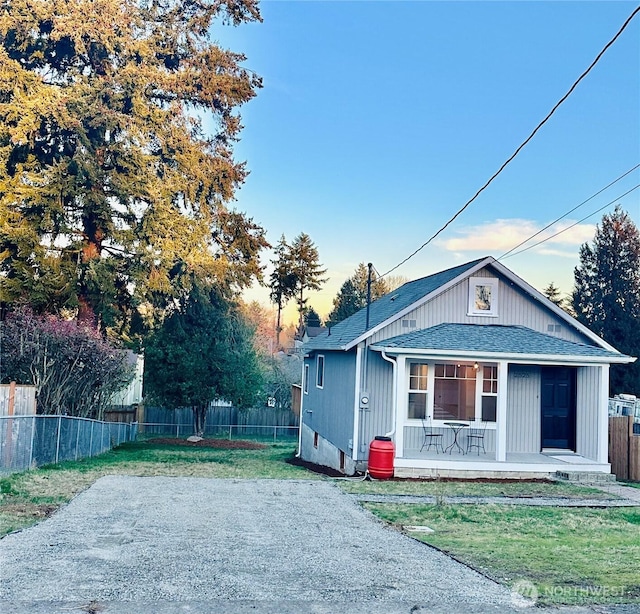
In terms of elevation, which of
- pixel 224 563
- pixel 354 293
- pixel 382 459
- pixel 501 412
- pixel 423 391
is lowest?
pixel 224 563

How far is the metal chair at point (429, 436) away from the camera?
15297 millimetres

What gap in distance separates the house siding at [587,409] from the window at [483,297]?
257 centimetres

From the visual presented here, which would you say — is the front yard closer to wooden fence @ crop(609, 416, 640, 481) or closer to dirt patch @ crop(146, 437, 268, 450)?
wooden fence @ crop(609, 416, 640, 481)

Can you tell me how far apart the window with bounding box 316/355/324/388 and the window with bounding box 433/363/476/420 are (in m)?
5.05

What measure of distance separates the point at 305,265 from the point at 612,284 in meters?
29.5

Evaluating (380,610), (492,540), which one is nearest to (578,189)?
(492,540)

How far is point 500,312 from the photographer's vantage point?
16.2 metres

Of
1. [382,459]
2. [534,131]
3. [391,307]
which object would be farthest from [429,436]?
[534,131]

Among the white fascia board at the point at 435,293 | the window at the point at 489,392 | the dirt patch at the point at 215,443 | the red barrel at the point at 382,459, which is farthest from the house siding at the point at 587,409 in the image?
the dirt patch at the point at 215,443

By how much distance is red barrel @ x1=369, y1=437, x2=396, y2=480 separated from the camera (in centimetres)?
1348

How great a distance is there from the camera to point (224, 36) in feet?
86.5

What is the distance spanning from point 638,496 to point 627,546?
5.39 meters

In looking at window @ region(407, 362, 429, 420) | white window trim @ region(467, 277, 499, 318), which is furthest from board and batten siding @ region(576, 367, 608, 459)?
window @ region(407, 362, 429, 420)

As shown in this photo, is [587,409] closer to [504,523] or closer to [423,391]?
[423,391]
